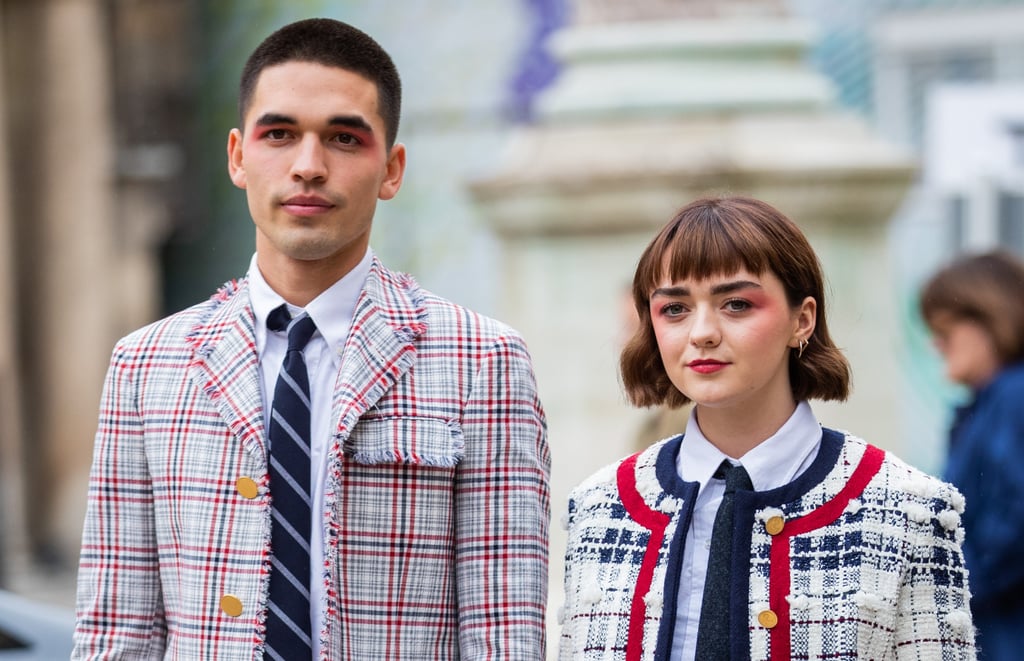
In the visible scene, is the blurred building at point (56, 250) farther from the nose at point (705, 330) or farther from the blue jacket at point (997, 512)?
the nose at point (705, 330)

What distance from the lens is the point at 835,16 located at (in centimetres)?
1177

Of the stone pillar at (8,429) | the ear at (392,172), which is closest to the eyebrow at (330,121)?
the ear at (392,172)

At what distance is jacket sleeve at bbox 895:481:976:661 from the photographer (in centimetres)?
273

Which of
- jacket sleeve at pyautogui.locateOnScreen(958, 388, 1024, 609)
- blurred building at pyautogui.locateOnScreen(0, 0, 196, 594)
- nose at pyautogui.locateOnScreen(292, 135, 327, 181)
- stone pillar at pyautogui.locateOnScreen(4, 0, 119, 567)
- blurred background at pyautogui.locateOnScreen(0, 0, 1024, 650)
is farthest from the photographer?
stone pillar at pyautogui.locateOnScreen(4, 0, 119, 567)

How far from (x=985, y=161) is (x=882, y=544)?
5.56 meters

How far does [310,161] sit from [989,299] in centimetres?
300

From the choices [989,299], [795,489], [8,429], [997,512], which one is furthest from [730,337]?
[8,429]

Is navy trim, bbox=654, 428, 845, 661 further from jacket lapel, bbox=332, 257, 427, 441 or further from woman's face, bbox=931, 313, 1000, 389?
woman's face, bbox=931, 313, 1000, 389

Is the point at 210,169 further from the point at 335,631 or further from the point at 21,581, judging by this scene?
the point at 335,631

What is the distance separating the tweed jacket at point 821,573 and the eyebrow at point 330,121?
0.76 metres

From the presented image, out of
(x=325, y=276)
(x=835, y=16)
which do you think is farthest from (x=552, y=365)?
(x=835, y=16)

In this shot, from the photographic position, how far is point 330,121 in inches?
113

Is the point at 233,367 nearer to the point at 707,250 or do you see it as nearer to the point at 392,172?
the point at 392,172


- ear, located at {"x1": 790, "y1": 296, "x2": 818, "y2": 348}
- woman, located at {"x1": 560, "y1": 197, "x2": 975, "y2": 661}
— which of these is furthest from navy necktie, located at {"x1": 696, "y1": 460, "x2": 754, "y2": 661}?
ear, located at {"x1": 790, "y1": 296, "x2": 818, "y2": 348}
